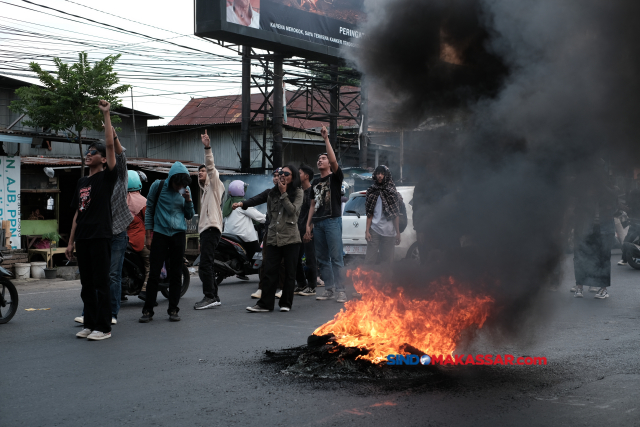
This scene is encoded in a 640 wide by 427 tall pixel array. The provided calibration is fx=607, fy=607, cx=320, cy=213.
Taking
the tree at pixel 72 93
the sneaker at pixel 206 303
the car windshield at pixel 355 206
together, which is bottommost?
the sneaker at pixel 206 303

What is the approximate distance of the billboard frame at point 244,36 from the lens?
63.7 ft

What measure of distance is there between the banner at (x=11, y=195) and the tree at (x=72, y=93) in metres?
2.95

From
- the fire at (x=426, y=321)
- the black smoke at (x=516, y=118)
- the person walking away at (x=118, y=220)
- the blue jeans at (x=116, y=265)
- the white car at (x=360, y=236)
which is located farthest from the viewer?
the white car at (x=360, y=236)

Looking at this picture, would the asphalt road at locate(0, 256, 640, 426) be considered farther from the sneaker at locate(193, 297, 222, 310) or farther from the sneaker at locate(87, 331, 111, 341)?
the sneaker at locate(193, 297, 222, 310)

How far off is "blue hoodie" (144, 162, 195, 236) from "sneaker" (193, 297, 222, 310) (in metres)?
1.29

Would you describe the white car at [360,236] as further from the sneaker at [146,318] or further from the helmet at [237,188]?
the sneaker at [146,318]

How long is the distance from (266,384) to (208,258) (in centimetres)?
389

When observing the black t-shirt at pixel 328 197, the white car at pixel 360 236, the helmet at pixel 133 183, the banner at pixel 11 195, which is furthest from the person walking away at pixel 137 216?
the banner at pixel 11 195

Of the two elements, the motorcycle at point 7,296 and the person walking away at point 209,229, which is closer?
the motorcycle at point 7,296

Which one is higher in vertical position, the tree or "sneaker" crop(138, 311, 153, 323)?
the tree

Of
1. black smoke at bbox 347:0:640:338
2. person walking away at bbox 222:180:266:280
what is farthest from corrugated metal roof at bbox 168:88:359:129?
black smoke at bbox 347:0:640:338

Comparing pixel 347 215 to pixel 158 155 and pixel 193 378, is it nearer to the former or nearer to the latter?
pixel 193 378

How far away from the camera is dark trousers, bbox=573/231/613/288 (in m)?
9.02

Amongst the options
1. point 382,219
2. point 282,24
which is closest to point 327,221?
point 382,219
